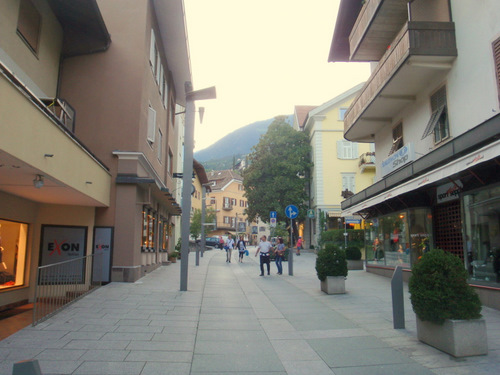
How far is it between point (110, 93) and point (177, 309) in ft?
29.3

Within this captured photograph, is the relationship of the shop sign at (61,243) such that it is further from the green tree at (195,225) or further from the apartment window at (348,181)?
the green tree at (195,225)

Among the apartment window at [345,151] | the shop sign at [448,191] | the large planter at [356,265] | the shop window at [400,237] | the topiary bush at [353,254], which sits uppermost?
the apartment window at [345,151]

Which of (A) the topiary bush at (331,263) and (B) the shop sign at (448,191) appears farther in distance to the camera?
→ (A) the topiary bush at (331,263)

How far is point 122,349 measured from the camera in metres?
5.91

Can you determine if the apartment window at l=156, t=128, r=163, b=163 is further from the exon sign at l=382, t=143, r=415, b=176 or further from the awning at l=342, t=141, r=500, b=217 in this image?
the awning at l=342, t=141, r=500, b=217

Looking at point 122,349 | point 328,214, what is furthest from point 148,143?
point 328,214

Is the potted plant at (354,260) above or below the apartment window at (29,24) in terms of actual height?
below

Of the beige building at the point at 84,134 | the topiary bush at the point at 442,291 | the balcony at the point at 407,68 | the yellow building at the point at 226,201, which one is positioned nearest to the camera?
the topiary bush at the point at 442,291

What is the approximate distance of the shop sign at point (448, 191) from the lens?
10.8m

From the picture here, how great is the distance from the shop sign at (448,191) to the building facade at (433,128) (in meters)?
0.03

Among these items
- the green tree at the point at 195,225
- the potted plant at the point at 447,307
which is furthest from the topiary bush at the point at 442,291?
the green tree at the point at 195,225

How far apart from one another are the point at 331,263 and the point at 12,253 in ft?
27.4

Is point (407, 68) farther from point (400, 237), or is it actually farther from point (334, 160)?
point (334, 160)

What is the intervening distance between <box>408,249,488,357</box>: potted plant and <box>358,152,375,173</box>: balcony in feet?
104
